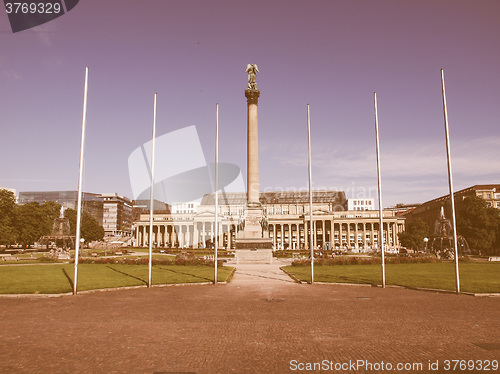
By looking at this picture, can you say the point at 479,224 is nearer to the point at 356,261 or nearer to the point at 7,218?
the point at 356,261

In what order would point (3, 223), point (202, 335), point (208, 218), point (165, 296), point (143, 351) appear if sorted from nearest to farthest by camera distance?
1. point (143, 351)
2. point (202, 335)
3. point (165, 296)
4. point (3, 223)
5. point (208, 218)

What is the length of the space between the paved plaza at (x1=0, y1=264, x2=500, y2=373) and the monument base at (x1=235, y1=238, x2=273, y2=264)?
1113 inches

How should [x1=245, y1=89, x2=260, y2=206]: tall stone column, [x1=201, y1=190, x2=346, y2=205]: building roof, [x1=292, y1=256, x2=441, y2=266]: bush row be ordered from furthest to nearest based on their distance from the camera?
1. [x1=201, y1=190, x2=346, y2=205]: building roof
2. [x1=245, y1=89, x2=260, y2=206]: tall stone column
3. [x1=292, y1=256, x2=441, y2=266]: bush row

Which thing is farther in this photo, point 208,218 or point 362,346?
point 208,218

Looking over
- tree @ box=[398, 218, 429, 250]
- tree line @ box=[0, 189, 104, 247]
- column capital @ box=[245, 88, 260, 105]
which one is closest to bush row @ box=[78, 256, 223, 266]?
column capital @ box=[245, 88, 260, 105]

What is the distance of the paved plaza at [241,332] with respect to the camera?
9.98 metres

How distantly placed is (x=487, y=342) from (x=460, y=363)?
270 centimetres

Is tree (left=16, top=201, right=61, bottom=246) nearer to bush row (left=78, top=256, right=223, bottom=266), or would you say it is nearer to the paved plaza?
bush row (left=78, top=256, right=223, bottom=266)

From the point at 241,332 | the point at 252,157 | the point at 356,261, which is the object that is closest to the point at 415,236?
the point at 356,261

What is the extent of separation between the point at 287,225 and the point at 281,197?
74.5 feet

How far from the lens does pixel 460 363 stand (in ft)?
32.1

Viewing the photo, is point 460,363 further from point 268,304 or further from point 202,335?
point 268,304

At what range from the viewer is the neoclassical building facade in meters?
152

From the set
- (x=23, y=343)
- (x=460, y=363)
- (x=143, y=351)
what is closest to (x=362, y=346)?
(x=460, y=363)
